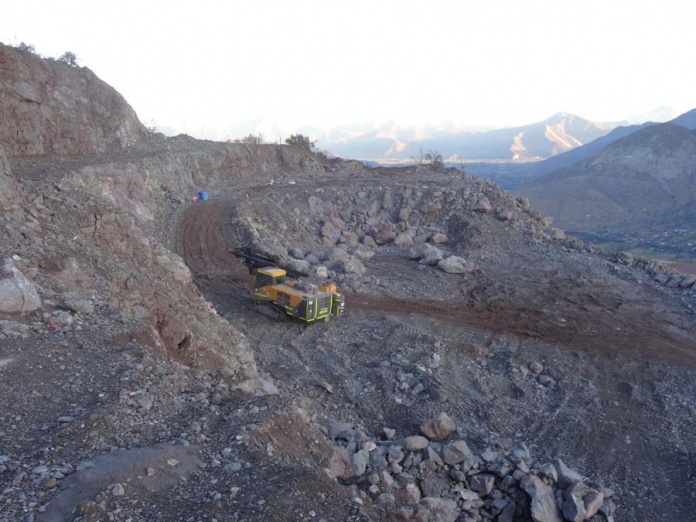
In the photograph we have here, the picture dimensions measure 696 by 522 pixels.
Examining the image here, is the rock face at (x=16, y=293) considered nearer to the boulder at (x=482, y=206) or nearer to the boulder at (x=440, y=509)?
the boulder at (x=440, y=509)

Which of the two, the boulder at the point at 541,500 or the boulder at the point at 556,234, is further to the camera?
the boulder at the point at 556,234

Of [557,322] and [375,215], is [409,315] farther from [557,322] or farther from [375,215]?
[375,215]

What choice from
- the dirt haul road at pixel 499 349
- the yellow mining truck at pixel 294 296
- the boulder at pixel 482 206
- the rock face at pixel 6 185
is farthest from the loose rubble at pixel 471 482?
the boulder at pixel 482 206

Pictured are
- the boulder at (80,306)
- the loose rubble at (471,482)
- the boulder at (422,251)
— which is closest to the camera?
the loose rubble at (471,482)

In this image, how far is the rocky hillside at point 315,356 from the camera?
5.44 metres

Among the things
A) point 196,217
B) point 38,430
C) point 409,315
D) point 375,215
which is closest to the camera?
point 38,430

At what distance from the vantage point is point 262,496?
502 cm

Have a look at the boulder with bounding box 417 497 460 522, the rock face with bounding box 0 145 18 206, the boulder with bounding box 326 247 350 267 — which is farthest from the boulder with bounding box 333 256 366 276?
the boulder with bounding box 417 497 460 522

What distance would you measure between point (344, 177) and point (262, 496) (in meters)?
22.1

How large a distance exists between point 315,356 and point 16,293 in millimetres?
6485

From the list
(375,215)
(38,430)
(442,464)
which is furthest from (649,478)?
(375,215)

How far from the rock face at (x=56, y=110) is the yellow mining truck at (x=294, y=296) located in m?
10.1

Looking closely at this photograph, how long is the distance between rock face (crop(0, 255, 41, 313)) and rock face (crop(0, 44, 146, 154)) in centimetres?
1217

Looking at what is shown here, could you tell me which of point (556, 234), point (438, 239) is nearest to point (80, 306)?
point (438, 239)
